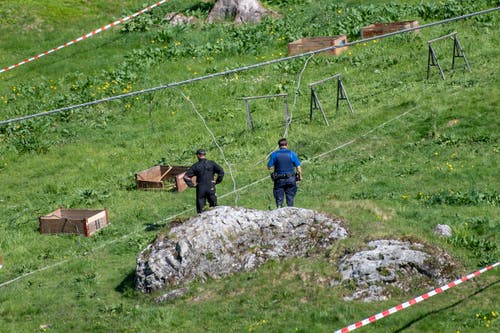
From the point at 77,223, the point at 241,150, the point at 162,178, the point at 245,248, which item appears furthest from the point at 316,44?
the point at 245,248

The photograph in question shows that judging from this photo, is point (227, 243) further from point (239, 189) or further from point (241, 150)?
point (241, 150)

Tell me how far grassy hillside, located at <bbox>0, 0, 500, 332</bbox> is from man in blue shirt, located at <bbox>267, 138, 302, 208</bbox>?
985 mm

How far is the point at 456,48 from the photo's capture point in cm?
3134

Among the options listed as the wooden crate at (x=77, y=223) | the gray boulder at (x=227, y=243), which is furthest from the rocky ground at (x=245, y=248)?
the wooden crate at (x=77, y=223)

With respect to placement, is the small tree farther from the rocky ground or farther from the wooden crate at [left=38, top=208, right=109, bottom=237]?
the rocky ground

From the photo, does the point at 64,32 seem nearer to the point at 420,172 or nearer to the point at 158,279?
the point at 420,172

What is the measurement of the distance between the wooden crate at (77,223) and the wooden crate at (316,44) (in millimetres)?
13310

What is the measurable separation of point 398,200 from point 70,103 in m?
15.4

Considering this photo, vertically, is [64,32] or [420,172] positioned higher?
[64,32]

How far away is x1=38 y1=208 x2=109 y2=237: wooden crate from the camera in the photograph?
22328mm

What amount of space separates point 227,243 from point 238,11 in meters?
22.6

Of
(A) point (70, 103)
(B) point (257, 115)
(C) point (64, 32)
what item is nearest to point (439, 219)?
(B) point (257, 115)

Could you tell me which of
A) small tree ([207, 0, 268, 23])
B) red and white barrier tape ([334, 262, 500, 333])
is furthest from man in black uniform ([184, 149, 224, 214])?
small tree ([207, 0, 268, 23])

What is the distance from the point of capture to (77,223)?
73.7 feet
